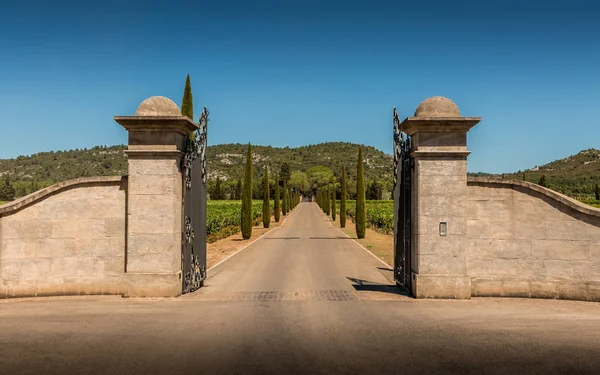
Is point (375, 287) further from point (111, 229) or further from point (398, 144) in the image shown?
point (111, 229)

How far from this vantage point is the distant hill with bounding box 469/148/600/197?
12797 cm

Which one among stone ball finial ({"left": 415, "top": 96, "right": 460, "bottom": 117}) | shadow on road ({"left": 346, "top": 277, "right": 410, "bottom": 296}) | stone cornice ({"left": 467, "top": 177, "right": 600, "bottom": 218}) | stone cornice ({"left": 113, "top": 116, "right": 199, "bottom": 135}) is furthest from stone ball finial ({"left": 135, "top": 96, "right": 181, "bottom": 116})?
stone cornice ({"left": 467, "top": 177, "right": 600, "bottom": 218})

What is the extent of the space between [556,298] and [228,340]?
7.00m

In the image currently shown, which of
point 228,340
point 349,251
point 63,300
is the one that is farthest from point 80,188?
point 349,251

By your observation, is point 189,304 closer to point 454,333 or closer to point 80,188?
point 80,188

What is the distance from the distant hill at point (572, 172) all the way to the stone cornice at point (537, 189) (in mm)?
119781

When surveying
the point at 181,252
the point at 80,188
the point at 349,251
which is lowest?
the point at 349,251

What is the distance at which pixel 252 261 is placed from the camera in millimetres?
16172

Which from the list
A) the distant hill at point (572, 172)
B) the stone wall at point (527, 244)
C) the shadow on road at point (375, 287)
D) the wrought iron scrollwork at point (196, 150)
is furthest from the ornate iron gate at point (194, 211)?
the distant hill at point (572, 172)

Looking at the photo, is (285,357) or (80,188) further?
(80,188)

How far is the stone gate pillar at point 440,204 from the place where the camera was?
8773 mm

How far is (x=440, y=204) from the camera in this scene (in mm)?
8844

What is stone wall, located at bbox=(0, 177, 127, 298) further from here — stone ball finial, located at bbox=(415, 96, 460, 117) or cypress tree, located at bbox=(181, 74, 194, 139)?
cypress tree, located at bbox=(181, 74, 194, 139)

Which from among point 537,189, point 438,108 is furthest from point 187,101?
point 537,189
